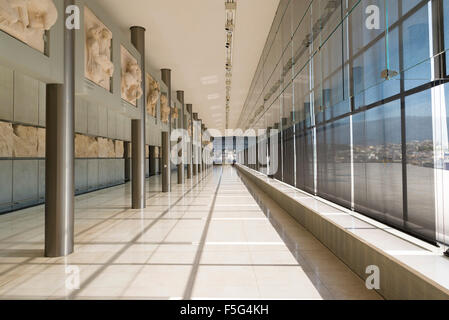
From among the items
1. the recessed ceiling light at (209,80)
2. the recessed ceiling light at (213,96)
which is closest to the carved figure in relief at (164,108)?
the recessed ceiling light at (209,80)

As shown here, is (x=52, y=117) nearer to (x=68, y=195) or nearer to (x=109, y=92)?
(x=68, y=195)

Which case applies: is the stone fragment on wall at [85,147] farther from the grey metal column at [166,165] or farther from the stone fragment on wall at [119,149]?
the grey metal column at [166,165]

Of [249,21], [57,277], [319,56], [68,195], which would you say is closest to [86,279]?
[57,277]

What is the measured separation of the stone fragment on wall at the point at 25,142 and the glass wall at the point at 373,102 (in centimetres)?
1181

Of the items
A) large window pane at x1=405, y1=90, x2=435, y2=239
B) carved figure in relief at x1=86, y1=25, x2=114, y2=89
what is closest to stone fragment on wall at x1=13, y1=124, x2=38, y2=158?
carved figure in relief at x1=86, y1=25, x2=114, y2=89

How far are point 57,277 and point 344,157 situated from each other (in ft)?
29.2

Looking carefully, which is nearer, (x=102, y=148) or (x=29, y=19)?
(x=29, y=19)

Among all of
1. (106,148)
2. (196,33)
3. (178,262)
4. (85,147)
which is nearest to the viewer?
(178,262)

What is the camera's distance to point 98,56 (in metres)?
8.32

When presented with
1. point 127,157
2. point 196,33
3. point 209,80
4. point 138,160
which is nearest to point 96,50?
point 138,160

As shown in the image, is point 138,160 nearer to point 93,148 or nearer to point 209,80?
point 93,148

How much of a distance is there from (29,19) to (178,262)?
548 centimetres

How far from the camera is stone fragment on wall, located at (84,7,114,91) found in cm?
800

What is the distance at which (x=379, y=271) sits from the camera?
4102 mm
